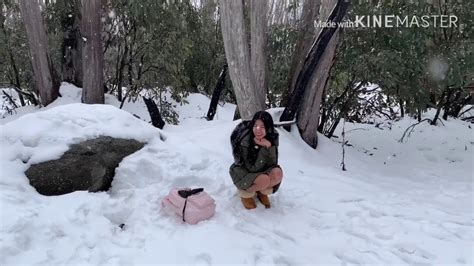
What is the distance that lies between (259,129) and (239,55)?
2.41m

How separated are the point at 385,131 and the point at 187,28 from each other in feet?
16.8

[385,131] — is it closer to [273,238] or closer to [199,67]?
[273,238]

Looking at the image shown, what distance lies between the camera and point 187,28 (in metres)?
9.90

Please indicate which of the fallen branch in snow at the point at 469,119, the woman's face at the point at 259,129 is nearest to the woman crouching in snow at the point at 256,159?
the woman's face at the point at 259,129

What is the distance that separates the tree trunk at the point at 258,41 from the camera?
5.85 metres

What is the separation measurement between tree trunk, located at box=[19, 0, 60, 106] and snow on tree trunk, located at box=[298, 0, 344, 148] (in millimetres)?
5409

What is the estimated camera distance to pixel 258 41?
5883 millimetres

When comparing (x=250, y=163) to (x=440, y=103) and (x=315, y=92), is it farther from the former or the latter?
(x=440, y=103)

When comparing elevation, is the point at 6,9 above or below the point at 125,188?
above

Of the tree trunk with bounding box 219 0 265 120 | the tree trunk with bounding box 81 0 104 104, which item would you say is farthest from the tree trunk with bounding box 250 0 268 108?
the tree trunk with bounding box 81 0 104 104

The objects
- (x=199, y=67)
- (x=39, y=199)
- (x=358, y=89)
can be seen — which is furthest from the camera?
(x=199, y=67)

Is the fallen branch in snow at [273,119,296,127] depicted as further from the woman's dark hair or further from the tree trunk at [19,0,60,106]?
the tree trunk at [19,0,60,106]

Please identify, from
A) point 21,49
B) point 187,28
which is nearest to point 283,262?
point 187,28

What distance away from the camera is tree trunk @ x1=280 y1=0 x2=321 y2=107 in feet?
20.9
